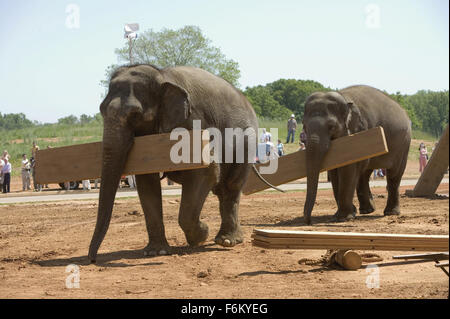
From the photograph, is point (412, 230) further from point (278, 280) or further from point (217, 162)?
point (278, 280)

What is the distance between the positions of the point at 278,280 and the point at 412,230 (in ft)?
15.2

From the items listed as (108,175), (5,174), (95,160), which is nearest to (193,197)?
(108,175)

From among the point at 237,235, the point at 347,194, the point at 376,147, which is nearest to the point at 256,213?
the point at 347,194

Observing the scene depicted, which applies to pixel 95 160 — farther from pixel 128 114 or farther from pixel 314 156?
pixel 314 156

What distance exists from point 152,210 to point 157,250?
23.2 inches

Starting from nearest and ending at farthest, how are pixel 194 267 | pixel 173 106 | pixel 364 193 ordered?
pixel 194 267 → pixel 173 106 → pixel 364 193

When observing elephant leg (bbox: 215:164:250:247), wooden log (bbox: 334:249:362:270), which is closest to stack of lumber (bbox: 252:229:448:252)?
wooden log (bbox: 334:249:362:270)

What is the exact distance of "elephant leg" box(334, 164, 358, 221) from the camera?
1323 centimetres

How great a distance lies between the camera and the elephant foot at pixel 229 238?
9.97 meters

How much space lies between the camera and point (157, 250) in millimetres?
9234

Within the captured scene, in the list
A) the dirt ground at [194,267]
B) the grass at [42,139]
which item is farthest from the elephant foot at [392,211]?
the grass at [42,139]

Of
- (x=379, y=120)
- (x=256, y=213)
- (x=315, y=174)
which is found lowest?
(x=256, y=213)

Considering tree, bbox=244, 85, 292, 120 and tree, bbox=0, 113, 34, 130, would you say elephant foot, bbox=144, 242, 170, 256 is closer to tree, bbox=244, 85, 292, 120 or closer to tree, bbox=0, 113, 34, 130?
tree, bbox=244, 85, 292, 120
